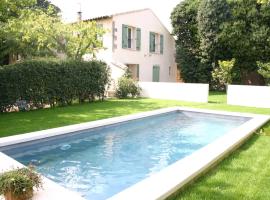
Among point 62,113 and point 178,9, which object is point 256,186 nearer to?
point 62,113

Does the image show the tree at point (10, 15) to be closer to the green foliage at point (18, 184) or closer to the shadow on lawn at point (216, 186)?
the green foliage at point (18, 184)

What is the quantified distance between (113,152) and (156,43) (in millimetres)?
22040

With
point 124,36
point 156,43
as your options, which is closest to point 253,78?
point 156,43

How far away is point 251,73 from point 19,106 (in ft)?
71.3

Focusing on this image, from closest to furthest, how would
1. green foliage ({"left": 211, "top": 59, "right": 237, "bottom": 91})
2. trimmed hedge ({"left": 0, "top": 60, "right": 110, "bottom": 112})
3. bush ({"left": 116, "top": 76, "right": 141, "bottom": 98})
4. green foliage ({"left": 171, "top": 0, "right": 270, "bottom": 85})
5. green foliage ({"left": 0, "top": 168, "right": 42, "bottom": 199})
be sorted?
green foliage ({"left": 0, "top": 168, "right": 42, "bottom": 199}), trimmed hedge ({"left": 0, "top": 60, "right": 110, "bottom": 112}), bush ({"left": 116, "top": 76, "right": 141, "bottom": 98}), green foliage ({"left": 211, "top": 59, "right": 237, "bottom": 91}), green foliage ({"left": 171, "top": 0, "right": 270, "bottom": 85})

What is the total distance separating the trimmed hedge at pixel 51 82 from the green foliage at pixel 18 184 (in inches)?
419

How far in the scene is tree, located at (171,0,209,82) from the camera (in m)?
29.4

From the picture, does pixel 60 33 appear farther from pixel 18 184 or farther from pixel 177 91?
pixel 18 184

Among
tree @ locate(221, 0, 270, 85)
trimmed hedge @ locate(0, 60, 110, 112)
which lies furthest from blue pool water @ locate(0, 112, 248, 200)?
tree @ locate(221, 0, 270, 85)

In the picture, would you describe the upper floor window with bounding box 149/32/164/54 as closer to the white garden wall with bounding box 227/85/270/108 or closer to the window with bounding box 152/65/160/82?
the window with bounding box 152/65/160/82

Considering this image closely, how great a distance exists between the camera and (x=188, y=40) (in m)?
30.1

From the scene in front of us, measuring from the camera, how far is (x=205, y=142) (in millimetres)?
10922

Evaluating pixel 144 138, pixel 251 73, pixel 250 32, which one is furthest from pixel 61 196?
pixel 251 73

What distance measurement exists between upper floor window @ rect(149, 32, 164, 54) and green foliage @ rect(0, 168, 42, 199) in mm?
25543
